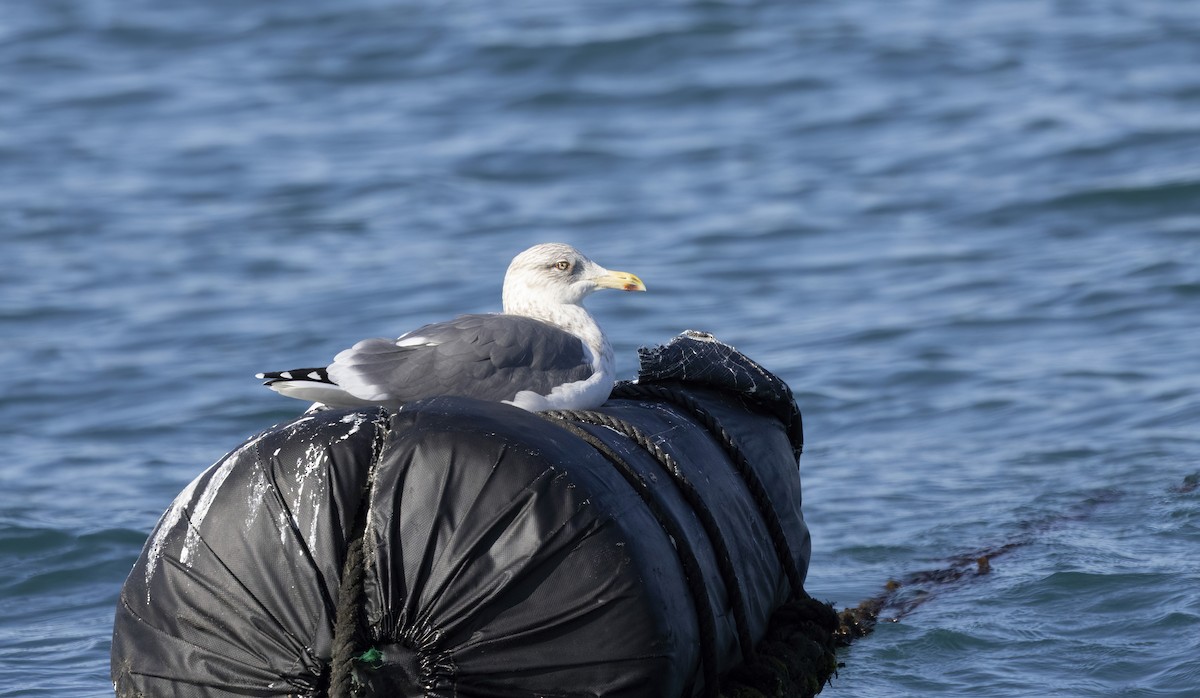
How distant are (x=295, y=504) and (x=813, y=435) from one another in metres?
5.32

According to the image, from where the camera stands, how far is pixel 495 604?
3.39m

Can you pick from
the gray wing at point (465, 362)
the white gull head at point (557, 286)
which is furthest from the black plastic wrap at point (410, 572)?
the white gull head at point (557, 286)

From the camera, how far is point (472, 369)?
4.38 metres

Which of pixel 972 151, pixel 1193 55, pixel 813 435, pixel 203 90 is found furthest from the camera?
pixel 203 90

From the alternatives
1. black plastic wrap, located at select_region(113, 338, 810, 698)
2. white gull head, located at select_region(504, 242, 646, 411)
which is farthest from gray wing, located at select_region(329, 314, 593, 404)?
black plastic wrap, located at select_region(113, 338, 810, 698)

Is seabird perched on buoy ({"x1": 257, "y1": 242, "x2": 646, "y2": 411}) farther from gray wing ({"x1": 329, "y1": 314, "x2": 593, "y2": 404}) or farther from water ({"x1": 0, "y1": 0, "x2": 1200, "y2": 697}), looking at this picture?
water ({"x1": 0, "y1": 0, "x2": 1200, "y2": 697})

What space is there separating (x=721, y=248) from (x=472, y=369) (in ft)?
25.4

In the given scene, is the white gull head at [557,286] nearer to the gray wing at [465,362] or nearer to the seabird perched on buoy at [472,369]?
the seabird perched on buoy at [472,369]

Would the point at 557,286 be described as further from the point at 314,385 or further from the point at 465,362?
the point at 314,385

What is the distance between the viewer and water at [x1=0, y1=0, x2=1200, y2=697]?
647cm

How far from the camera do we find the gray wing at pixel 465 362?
427cm

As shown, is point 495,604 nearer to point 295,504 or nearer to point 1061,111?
point 295,504

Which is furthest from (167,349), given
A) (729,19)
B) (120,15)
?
(120,15)

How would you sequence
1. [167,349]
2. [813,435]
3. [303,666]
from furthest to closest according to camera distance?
[167,349] → [813,435] → [303,666]
